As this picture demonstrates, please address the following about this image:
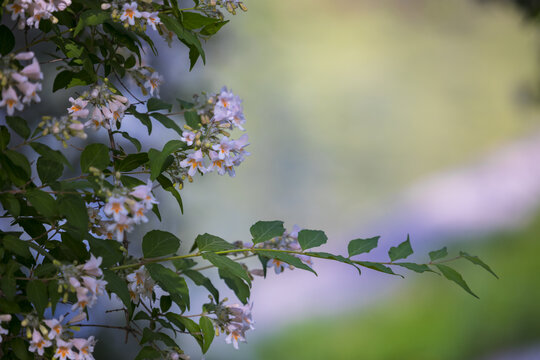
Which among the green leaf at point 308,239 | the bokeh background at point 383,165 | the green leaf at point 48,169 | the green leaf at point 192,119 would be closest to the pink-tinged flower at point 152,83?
the green leaf at point 192,119

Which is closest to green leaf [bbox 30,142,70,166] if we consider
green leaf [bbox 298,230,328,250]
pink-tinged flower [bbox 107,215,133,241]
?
pink-tinged flower [bbox 107,215,133,241]

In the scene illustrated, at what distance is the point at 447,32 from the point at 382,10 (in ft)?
0.97

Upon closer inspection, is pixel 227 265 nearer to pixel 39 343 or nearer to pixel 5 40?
pixel 39 343

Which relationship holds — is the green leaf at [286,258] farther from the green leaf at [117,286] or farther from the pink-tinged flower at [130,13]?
the pink-tinged flower at [130,13]

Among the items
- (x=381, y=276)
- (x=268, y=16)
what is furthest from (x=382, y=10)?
(x=381, y=276)

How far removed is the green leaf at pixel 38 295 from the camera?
757 millimetres

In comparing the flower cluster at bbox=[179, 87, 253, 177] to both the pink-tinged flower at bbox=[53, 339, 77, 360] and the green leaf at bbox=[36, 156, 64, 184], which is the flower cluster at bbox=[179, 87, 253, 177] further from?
the pink-tinged flower at bbox=[53, 339, 77, 360]

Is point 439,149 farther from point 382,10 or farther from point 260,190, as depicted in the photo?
point 260,190

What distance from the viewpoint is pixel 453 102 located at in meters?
2.46

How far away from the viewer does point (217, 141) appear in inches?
33.4

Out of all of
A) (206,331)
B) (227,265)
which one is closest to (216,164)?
(227,265)

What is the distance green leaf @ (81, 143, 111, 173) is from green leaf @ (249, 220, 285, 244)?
23 centimetres

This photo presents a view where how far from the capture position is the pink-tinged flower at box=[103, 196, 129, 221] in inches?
28.2

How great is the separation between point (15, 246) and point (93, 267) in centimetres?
12
